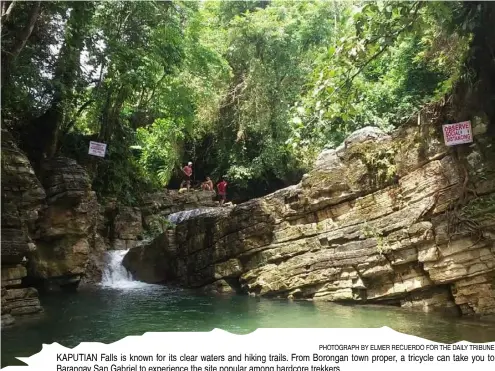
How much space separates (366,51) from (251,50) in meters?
8.22

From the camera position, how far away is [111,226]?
13.6m

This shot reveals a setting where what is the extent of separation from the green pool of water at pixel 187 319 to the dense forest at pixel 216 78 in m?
2.87

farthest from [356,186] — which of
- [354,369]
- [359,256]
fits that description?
[354,369]

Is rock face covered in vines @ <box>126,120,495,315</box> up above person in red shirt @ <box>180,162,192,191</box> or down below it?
below

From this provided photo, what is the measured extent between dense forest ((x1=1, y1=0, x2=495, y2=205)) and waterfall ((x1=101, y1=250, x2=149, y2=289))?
1.99 meters

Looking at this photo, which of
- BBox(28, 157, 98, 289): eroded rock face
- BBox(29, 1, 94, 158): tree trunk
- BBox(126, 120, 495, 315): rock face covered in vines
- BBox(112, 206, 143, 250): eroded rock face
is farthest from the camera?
BBox(112, 206, 143, 250): eroded rock face

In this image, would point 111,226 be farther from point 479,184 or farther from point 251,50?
point 479,184

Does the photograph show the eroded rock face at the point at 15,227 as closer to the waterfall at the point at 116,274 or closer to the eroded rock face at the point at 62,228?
the eroded rock face at the point at 62,228

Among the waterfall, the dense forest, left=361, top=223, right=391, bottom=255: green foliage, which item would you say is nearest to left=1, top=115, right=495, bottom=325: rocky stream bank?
left=361, top=223, right=391, bottom=255: green foliage

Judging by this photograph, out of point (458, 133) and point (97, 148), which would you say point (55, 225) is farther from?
point (458, 133)

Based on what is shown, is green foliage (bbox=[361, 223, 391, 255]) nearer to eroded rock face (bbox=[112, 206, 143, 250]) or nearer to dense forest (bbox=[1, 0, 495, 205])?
dense forest (bbox=[1, 0, 495, 205])

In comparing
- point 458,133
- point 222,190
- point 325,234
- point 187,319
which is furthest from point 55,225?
point 458,133

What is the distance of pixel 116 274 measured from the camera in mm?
12203

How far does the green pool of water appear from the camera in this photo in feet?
18.3
